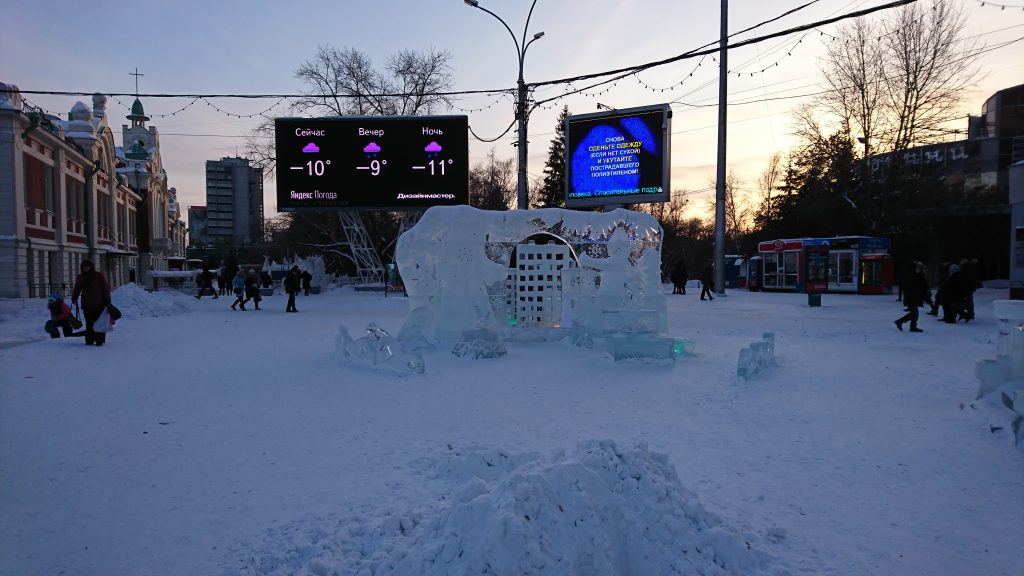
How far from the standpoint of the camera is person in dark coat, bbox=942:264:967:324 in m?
14.7

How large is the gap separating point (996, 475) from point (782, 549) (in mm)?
2345

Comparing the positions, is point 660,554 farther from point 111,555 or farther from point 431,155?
point 431,155

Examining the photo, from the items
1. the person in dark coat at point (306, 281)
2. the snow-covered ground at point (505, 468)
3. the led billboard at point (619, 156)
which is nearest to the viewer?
the snow-covered ground at point (505, 468)

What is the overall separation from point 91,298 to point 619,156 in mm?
16523

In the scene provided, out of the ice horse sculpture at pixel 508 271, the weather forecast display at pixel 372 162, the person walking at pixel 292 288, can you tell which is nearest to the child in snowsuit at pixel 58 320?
the ice horse sculpture at pixel 508 271

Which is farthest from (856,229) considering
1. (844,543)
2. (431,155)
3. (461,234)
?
(844,543)

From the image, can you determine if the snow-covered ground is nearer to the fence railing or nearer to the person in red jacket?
the person in red jacket

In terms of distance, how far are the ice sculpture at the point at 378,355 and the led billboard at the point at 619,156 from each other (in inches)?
572

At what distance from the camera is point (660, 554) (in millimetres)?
2918

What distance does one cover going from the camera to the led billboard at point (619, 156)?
21.5 m

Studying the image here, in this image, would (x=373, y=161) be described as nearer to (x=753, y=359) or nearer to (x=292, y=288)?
(x=292, y=288)

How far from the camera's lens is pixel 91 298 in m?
11.2

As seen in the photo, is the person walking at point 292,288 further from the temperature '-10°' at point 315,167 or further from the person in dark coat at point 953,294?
the person in dark coat at point 953,294

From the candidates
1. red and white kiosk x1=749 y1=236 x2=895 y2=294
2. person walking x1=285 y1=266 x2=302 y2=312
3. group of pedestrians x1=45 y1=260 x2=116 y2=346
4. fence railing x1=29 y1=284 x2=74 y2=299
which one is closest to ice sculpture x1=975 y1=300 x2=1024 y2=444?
group of pedestrians x1=45 y1=260 x2=116 y2=346
